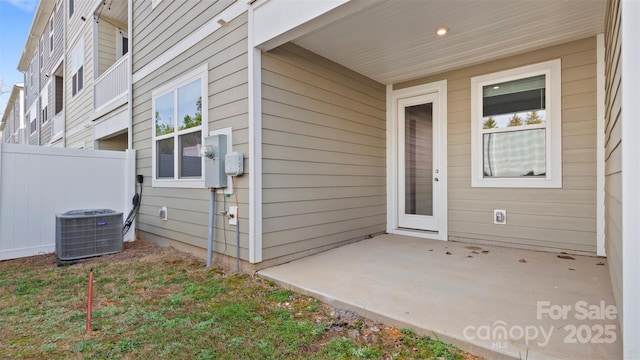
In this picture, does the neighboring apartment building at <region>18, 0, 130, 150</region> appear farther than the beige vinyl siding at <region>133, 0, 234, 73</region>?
Yes

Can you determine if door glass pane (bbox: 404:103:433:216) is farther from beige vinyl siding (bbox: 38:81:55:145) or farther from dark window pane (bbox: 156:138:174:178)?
beige vinyl siding (bbox: 38:81:55:145)

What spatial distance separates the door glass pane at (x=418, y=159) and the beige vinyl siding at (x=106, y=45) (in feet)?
23.4

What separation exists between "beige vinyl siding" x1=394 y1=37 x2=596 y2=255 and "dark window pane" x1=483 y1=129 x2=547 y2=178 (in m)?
0.21

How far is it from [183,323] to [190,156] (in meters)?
2.71

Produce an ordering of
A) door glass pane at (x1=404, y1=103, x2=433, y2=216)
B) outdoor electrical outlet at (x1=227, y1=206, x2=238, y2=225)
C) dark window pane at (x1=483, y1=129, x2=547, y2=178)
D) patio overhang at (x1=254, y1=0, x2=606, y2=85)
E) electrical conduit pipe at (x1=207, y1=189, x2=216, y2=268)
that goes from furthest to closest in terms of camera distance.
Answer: door glass pane at (x1=404, y1=103, x2=433, y2=216), dark window pane at (x1=483, y1=129, x2=547, y2=178), electrical conduit pipe at (x1=207, y1=189, x2=216, y2=268), outdoor electrical outlet at (x1=227, y1=206, x2=238, y2=225), patio overhang at (x1=254, y1=0, x2=606, y2=85)

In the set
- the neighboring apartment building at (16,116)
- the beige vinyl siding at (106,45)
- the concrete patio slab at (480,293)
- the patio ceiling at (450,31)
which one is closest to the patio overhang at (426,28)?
the patio ceiling at (450,31)

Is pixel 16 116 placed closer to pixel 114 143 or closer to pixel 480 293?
pixel 114 143

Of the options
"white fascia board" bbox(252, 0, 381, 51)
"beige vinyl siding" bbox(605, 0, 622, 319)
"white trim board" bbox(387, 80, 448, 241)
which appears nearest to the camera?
"beige vinyl siding" bbox(605, 0, 622, 319)

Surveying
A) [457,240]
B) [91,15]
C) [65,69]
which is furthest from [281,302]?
[65,69]

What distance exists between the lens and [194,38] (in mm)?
4246

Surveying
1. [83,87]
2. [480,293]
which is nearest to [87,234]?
[480,293]

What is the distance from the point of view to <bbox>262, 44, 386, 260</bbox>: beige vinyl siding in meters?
3.44

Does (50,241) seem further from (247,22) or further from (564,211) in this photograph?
(564,211)

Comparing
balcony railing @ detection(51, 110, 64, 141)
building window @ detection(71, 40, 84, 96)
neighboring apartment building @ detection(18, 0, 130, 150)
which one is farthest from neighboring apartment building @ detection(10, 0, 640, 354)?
balcony railing @ detection(51, 110, 64, 141)
